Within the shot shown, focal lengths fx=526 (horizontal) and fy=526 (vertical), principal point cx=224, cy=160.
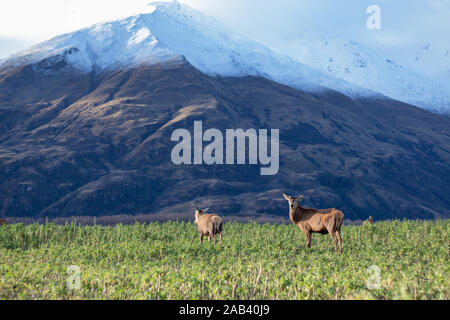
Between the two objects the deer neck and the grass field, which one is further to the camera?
the deer neck

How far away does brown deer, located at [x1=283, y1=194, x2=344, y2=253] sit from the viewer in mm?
21594

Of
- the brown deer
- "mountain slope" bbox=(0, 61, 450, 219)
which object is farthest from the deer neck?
"mountain slope" bbox=(0, 61, 450, 219)

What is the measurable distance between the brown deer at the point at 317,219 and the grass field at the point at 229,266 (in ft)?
2.33

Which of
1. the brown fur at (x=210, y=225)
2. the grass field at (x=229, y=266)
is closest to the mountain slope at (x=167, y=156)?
the grass field at (x=229, y=266)

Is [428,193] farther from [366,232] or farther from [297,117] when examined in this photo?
[366,232]

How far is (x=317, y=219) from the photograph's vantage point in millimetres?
22031

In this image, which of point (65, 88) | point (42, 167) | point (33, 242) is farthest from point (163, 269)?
point (65, 88)

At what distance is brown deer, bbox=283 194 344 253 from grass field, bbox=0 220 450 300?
71 centimetres

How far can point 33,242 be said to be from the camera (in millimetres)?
24672

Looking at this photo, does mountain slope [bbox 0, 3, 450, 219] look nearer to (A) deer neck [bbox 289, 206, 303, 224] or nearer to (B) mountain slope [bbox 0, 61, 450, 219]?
(B) mountain slope [bbox 0, 61, 450, 219]

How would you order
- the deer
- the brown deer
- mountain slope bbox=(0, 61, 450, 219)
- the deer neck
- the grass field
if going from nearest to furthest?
the grass field, the brown deer, the deer neck, the deer, mountain slope bbox=(0, 61, 450, 219)

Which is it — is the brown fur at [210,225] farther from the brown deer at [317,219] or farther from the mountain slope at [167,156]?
the mountain slope at [167,156]

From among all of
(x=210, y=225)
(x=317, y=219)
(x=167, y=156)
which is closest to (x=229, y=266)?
(x=317, y=219)

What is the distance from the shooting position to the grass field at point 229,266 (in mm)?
12250
